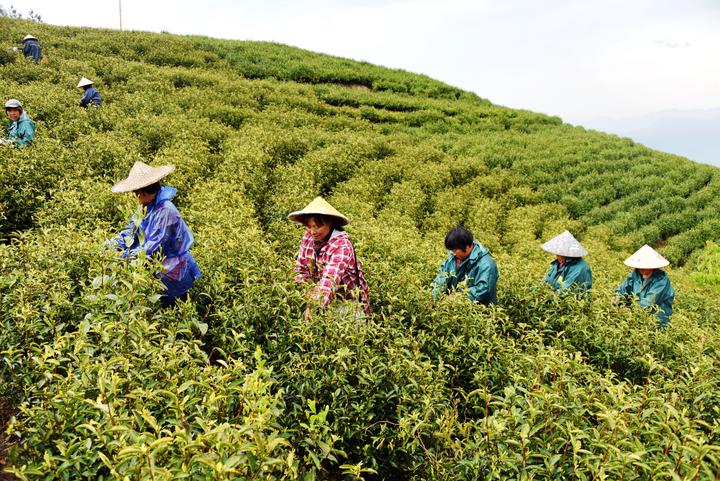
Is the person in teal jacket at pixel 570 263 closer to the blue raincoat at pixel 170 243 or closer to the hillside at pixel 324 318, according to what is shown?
the hillside at pixel 324 318

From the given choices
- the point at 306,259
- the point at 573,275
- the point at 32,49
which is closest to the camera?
the point at 306,259

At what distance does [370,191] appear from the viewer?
38.0 ft

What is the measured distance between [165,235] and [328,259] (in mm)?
1571

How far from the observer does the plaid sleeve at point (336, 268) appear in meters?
4.45

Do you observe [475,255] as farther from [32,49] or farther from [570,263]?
[32,49]

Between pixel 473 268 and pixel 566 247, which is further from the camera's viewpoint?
pixel 566 247

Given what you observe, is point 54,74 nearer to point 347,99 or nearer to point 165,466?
point 347,99

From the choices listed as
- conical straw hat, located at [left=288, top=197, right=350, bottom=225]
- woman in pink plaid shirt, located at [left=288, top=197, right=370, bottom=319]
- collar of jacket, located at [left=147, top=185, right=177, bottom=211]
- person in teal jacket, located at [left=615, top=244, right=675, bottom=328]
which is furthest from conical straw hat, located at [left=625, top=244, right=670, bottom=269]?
collar of jacket, located at [left=147, top=185, right=177, bottom=211]

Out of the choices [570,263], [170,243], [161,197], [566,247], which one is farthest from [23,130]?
[570,263]

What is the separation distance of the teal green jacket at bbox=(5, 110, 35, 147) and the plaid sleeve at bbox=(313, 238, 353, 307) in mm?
7407

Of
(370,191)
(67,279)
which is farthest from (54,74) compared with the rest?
(67,279)

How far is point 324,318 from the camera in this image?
3902 mm

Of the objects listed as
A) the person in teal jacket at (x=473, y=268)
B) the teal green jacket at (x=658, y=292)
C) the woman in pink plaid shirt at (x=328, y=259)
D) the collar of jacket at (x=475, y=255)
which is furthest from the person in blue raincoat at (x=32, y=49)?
the teal green jacket at (x=658, y=292)

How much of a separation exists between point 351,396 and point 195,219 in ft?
14.6
